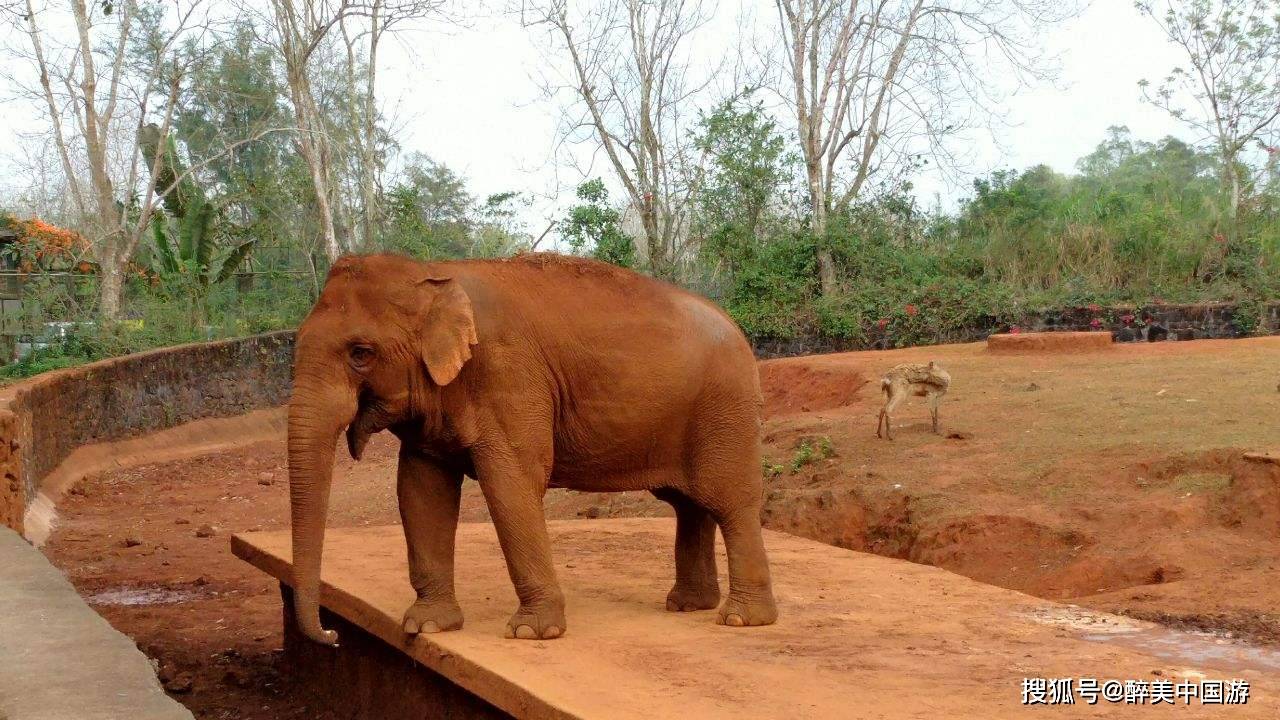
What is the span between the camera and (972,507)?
390 inches

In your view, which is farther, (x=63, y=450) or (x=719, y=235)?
(x=719, y=235)

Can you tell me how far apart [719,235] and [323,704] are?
22073 millimetres

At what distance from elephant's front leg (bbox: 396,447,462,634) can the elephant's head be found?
1.04ft

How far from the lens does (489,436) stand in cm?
544

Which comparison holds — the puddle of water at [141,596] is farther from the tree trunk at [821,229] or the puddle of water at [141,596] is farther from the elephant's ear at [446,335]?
the tree trunk at [821,229]

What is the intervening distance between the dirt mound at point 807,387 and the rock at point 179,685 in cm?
1048

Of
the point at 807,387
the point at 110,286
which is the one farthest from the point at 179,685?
the point at 110,286

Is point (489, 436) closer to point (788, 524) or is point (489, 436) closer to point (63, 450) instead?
point (788, 524)

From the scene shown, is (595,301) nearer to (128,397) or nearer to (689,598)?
(689,598)

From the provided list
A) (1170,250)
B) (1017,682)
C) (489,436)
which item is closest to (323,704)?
(489,436)

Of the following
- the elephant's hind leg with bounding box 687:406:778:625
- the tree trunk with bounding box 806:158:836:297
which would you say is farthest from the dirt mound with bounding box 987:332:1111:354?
the elephant's hind leg with bounding box 687:406:778:625

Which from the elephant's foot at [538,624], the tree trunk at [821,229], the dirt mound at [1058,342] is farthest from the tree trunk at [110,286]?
the elephant's foot at [538,624]

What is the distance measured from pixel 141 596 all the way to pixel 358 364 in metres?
5.29

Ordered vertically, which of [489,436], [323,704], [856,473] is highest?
[489,436]
